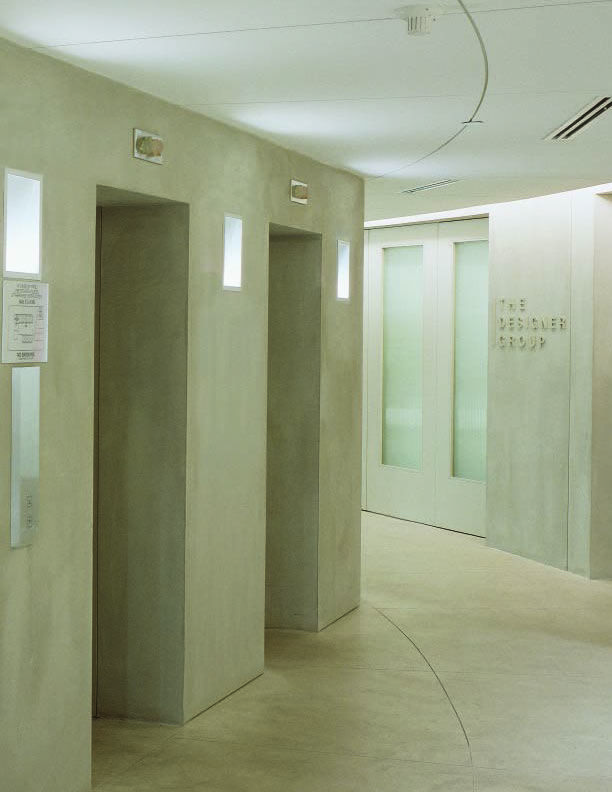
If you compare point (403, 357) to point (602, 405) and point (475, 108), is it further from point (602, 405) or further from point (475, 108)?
point (475, 108)

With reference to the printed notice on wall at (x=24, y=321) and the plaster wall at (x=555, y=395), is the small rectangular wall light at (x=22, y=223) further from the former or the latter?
the plaster wall at (x=555, y=395)

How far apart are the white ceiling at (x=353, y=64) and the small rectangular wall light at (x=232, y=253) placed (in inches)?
20.3

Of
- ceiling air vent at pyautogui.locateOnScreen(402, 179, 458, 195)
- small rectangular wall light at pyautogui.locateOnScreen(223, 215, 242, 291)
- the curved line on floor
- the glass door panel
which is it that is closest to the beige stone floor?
the curved line on floor

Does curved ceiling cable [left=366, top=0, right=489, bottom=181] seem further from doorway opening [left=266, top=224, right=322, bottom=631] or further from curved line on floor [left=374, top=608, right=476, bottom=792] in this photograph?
curved line on floor [left=374, top=608, right=476, bottom=792]

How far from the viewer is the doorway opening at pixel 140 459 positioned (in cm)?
564

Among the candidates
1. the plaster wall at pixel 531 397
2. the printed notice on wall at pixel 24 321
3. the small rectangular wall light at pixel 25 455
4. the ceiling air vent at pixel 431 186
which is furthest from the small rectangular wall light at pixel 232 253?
the plaster wall at pixel 531 397

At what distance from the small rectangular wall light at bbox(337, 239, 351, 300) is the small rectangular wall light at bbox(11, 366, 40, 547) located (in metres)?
3.63

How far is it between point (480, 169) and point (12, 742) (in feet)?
15.8

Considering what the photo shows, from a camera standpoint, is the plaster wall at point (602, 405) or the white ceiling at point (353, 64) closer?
the white ceiling at point (353, 64)

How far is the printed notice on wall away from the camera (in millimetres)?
4270

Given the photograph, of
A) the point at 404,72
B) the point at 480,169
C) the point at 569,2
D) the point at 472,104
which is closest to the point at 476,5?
the point at 569,2

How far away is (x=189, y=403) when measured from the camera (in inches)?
222

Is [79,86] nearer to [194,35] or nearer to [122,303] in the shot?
[194,35]

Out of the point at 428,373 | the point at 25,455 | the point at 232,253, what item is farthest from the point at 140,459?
the point at 428,373
